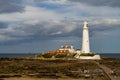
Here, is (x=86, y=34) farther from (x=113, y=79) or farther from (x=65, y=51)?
(x=113, y=79)

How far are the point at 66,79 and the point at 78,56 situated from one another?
6353 centimetres

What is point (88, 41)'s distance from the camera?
10788 centimetres

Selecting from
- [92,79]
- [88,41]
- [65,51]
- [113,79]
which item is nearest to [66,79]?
[92,79]

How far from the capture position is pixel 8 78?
49.0 meters

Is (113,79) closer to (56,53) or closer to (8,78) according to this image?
(8,78)

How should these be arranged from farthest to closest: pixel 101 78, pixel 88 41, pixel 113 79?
pixel 88 41 < pixel 101 78 < pixel 113 79

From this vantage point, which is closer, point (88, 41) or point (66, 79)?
point (66, 79)

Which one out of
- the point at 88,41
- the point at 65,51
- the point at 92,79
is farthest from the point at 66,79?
the point at 65,51

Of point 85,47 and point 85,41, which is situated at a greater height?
point 85,41

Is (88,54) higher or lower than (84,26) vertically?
lower

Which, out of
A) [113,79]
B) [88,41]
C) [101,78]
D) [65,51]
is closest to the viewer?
[113,79]

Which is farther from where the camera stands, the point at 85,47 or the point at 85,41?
the point at 85,47

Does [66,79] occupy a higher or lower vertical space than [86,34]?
lower

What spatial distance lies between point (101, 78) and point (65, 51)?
78614 millimetres
